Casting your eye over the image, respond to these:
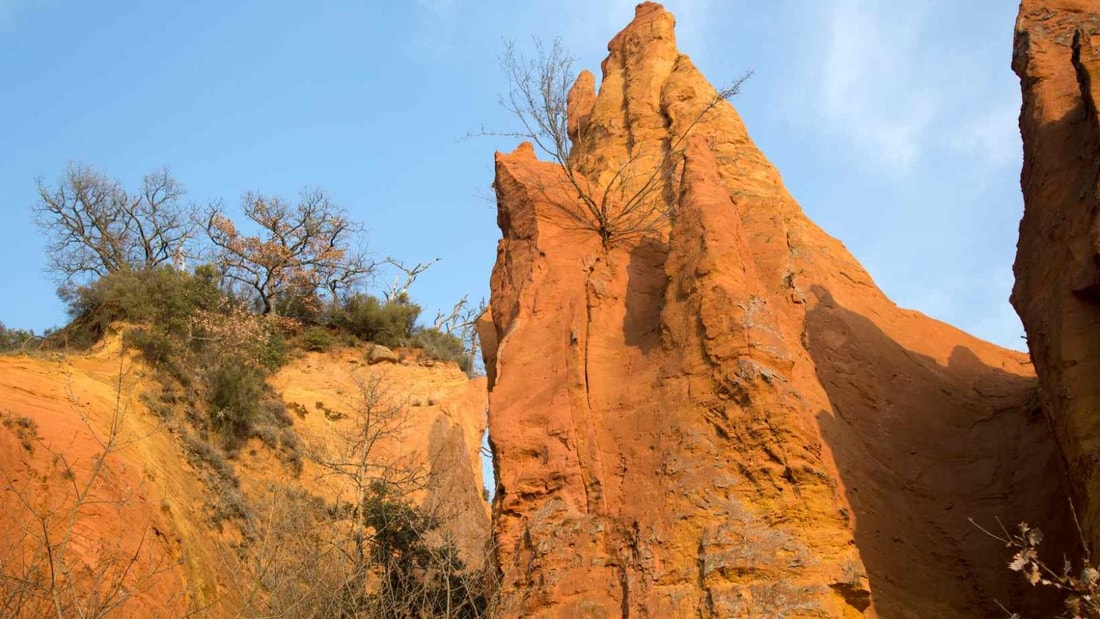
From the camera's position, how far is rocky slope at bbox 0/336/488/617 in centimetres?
1273

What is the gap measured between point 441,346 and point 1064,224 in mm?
20653

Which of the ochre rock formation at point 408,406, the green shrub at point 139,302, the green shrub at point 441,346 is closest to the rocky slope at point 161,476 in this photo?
the ochre rock formation at point 408,406

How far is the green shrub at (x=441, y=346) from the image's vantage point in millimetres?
28578

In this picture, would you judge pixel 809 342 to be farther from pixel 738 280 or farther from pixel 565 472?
pixel 565 472

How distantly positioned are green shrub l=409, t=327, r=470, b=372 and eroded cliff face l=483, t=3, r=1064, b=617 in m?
12.5

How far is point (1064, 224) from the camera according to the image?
35.2 feet

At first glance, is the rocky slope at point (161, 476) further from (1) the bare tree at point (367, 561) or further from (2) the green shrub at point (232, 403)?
(2) the green shrub at point (232, 403)

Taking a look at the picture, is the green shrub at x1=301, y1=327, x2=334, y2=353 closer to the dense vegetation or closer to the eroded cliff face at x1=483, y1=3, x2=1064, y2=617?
the dense vegetation

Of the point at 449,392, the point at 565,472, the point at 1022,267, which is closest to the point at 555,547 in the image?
the point at 565,472

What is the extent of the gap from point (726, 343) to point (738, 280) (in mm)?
1042

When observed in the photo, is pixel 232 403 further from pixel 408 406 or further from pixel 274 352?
pixel 408 406

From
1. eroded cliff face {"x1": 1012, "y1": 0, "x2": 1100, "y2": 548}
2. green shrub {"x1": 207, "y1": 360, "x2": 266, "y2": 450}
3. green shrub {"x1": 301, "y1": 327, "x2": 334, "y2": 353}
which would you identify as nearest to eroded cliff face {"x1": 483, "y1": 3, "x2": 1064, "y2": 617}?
eroded cliff face {"x1": 1012, "y1": 0, "x2": 1100, "y2": 548}

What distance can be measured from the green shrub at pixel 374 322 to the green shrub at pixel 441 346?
421 millimetres

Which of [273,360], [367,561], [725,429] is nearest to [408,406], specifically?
[273,360]
